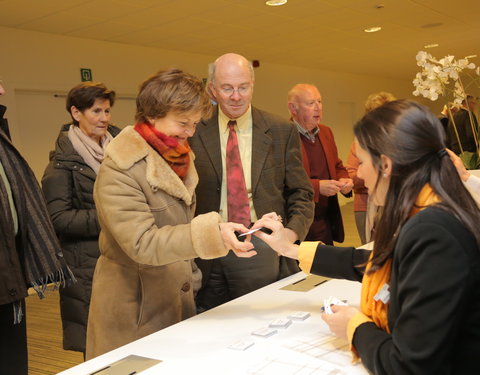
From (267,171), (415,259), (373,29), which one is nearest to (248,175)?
(267,171)

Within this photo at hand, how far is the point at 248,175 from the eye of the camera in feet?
8.99

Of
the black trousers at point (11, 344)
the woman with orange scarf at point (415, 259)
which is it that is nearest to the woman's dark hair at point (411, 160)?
the woman with orange scarf at point (415, 259)

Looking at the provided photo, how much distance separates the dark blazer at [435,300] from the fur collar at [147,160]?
3.31 ft

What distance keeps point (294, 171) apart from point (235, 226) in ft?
3.06

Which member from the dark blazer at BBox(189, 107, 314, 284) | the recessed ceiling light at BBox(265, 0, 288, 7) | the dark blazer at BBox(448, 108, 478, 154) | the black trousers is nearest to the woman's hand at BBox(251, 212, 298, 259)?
the dark blazer at BBox(189, 107, 314, 284)

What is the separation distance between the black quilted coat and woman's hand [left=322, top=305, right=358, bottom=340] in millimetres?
1821

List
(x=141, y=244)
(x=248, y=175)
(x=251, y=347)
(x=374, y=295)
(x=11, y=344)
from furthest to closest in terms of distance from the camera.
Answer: (x=248, y=175), (x=11, y=344), (x=141, y=244), (x=251, y=347), (x=374, y=295)

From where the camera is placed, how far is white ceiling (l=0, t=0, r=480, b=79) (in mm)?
6215

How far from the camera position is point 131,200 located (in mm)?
1963

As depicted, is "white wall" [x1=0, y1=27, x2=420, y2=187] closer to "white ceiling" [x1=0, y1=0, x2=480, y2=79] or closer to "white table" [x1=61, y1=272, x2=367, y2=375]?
"white ceiling" [x1=0, y1=0, x2=480, y2=79]

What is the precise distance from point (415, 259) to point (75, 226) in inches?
87.4

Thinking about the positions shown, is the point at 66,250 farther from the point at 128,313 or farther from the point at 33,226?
the point at 128,313

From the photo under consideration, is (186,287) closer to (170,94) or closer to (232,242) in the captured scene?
(232,242)

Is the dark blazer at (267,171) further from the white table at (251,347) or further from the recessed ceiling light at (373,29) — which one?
the recessed ceiling light at (373,29)
